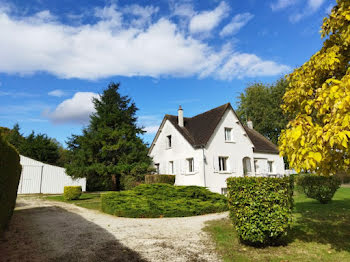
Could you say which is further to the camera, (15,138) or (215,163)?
(15,138)

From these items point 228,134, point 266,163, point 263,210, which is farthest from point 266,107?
point 263,210

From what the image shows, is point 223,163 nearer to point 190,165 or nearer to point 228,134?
point 228,134

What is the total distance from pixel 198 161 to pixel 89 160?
37.5ft

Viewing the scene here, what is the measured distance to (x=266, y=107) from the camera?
134 feet

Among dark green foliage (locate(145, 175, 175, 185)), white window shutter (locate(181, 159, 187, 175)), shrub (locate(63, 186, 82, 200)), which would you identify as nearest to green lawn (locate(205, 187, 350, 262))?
dark green foliage (locate(145, 175, 175, 185))

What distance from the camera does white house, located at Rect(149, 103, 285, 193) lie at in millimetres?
20984

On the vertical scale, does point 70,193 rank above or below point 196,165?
below

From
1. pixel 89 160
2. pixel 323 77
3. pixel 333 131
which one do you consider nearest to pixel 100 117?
pixel 89 160

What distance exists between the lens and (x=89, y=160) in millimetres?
24656

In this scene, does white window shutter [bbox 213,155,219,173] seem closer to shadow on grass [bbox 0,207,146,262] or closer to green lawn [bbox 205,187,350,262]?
green lawn [bbox 205,187,350,262]

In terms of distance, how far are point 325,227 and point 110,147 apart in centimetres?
2006

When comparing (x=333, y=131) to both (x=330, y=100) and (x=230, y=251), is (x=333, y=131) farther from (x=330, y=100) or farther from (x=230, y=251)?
(x=230, y=251)

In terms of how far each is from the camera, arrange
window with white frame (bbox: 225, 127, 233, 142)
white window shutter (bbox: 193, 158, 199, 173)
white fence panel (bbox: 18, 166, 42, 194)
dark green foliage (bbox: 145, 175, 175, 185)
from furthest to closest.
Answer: white fence panel (bbox: 18, 166, 42, 194)
window with white frame (bbox: 225, 127, 233, 142)
dark green foliage (bbox: 145, 175, 175, 185)
white window shutter (bbox: 193, 158, 199, 173)

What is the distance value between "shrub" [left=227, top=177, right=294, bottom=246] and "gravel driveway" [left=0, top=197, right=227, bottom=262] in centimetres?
112
